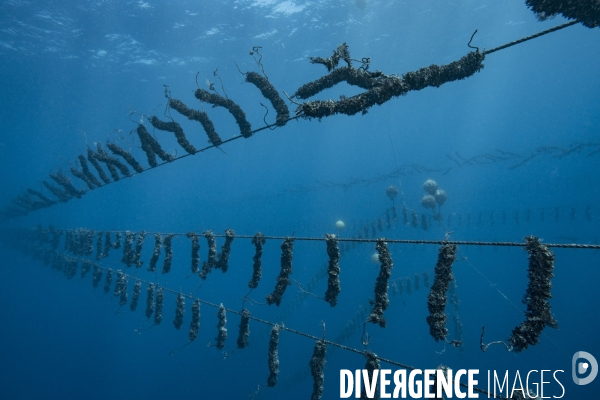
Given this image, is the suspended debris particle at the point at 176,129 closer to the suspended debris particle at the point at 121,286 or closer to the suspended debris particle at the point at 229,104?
the suspended debris particle at the point at 229,104

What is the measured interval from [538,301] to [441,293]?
4.38 ft

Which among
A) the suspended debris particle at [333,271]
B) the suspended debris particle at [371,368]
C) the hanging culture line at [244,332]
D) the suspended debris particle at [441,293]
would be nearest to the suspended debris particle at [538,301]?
the hanging culture line at [244,332]

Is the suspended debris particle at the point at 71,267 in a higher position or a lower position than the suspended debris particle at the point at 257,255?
lower

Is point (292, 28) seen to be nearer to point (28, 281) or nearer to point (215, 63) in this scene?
point (215, 63)

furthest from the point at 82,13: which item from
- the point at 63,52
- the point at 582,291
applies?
the point at 582,291

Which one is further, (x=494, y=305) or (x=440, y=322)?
(x=494, y=305)

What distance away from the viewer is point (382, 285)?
6.08m

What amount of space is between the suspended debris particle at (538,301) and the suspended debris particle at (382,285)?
2186mm

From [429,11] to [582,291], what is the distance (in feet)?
135

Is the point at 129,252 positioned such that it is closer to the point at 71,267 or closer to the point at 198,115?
the point at 198,115

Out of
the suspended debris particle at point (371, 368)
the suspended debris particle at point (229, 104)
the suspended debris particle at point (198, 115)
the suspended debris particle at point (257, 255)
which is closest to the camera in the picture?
the suspended debris particle at point (371, 368)

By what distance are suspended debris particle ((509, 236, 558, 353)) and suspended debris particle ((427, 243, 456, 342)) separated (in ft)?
3.39

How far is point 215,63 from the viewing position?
41812mm

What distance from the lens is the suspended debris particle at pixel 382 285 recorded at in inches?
231
